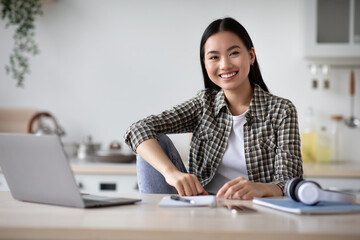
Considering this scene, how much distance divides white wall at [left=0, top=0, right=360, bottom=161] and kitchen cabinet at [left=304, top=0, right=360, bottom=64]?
0.26 m

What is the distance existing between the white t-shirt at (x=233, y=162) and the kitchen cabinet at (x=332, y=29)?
1.26 metres

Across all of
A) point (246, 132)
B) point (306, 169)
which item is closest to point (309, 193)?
point (246, 132)

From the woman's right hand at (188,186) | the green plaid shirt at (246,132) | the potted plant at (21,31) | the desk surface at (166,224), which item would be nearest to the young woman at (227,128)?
the green plaid shirt at (246,132)

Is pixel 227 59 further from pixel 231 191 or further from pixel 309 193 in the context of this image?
pixel 309 193

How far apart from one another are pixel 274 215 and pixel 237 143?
2.82ft

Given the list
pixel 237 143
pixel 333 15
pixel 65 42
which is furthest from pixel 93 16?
pixel 237 143

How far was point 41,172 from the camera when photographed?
1133 mm

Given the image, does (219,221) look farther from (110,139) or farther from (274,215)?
(110,139)

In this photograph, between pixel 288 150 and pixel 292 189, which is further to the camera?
pixel 288 150

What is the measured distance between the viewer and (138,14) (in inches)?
131

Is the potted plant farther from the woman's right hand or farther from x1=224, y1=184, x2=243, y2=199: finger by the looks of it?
x1=224, y1=184, x2=243, y2=199: finger

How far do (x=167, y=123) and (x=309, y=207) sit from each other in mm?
862

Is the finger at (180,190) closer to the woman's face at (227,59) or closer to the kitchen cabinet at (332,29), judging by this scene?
the woman's face at (227,59)

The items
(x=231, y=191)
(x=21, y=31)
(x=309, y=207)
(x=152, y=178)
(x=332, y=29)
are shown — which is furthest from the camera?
(x=21, y=31)
